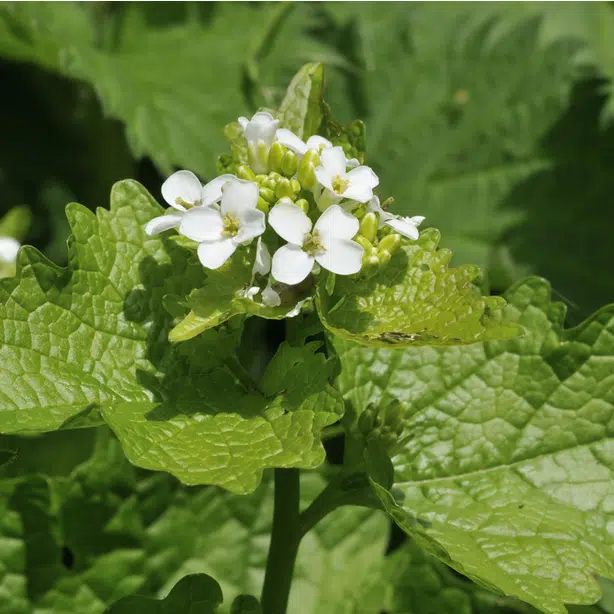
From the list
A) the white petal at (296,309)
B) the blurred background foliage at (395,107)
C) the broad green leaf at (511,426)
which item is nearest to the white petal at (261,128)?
the white petal at (296,309)

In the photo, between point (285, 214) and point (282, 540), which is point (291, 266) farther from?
point (282, 540)

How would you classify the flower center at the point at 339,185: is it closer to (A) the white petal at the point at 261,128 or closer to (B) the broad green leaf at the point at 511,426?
(A) the white petal at the point at 261,128

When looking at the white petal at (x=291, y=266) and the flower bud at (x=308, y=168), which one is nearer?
the white petal at (x=291, y=266)

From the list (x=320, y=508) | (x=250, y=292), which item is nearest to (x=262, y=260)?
(x=250, y=292)

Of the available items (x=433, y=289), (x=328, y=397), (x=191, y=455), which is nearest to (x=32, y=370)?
(x=191, y=455)

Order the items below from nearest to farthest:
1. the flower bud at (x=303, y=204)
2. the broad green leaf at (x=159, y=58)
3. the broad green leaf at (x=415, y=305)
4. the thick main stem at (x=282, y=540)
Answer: the broad green leaf at (x=415, y=305) → the flower bud at (x=303, y=204) → the thick main stem at (x=282, y=540) → the broad green leaf at (x=159, y=58)

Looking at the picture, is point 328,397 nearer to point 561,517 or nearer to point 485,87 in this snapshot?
point 561,517
